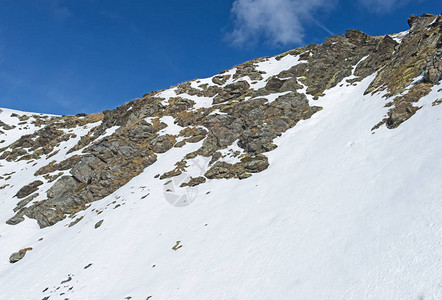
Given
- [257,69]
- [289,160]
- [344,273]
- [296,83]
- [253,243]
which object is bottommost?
[344,273]

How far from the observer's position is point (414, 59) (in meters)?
30.2

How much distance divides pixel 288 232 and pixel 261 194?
6.71 metres

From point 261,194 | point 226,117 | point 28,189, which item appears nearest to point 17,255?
point 28,189

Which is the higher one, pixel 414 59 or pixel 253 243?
A: pixel 414 59

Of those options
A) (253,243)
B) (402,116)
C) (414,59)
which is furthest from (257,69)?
(253,243)

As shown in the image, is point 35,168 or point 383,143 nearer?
point 383,143

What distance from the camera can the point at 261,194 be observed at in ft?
72.2

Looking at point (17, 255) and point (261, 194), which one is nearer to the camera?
point (261, 194)

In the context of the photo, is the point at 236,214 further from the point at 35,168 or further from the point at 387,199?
the point at 35,168

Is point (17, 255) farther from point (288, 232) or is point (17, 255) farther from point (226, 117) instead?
point (226, 117)

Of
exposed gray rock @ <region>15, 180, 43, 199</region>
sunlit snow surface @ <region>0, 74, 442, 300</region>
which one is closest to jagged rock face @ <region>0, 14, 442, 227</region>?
exposed gray rock @ <region>15, 180, 43, 199</region>

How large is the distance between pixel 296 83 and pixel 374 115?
20.2 m

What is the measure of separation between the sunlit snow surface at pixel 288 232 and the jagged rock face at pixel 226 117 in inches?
101

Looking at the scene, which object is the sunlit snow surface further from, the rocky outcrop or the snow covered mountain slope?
the rocky outcrop
